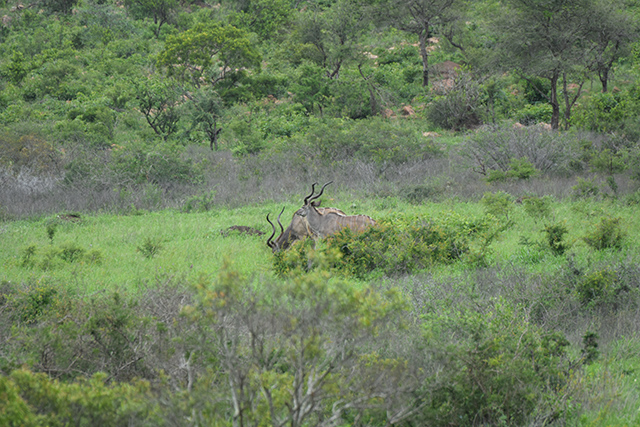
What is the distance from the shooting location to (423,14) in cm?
2741

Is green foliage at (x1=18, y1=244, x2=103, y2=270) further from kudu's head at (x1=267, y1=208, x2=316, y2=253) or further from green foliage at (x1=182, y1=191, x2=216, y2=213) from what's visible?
green foliage at (x1=182, y1=191, x2=216, y2=213)

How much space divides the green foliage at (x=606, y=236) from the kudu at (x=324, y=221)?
3261 millimetres

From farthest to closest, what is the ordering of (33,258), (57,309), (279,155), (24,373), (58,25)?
(58,25) < (279,155) < (33,258) < (57,309) < (24,373)

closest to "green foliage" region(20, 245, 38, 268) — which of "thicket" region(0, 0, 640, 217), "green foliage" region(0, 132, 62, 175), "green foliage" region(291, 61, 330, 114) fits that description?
"thicket" region(0, 0, 640, 217)

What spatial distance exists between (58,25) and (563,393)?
3697cm

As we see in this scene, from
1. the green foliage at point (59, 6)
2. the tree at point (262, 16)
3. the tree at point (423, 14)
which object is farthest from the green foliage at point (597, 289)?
the green foliage at point (59, 6)

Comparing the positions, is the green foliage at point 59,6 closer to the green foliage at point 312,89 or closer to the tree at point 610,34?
the green foliage at point 312,89

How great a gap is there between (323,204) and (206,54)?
14.7 metres

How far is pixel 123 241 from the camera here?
10.2m

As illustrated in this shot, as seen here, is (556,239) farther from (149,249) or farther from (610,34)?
(610,34)

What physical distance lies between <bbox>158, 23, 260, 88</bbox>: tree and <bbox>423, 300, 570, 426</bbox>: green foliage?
74.5 ft

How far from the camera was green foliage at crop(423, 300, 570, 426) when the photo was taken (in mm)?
3965

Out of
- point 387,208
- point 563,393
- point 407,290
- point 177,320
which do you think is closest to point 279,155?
point 387,208

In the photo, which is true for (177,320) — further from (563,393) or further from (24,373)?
(563,393)
